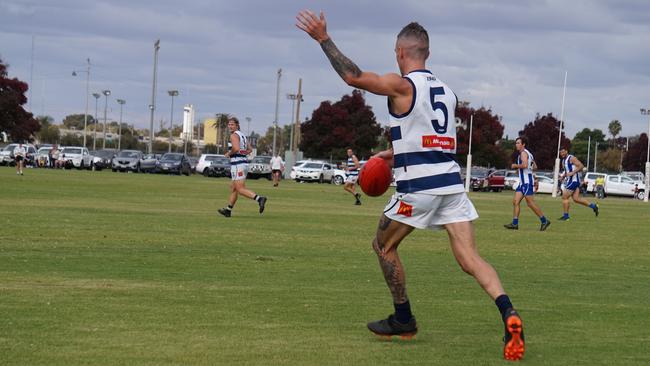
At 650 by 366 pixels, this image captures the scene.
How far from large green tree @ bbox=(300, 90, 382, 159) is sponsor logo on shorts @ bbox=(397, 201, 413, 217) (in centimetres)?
10601

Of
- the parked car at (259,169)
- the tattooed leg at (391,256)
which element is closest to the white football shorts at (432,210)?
the tattooed leg at (391,256)

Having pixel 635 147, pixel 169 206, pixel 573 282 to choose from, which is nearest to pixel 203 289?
pixel 573 282

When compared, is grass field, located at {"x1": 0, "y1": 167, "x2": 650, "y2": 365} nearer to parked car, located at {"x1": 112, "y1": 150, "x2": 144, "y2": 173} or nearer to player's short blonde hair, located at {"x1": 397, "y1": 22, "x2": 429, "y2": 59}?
player's short blonde hair, located at {"x1": 397, "y1": 22, "x2": 429, "y2": 59}

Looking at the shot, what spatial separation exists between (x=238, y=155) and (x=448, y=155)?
55.1ft

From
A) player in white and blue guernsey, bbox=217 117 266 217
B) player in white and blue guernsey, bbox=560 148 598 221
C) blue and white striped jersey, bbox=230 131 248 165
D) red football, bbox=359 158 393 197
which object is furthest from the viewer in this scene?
player in white and blue guernsey, bbox=560 148 598 221

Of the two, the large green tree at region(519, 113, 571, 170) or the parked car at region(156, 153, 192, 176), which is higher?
the large green tree at region(519, 113, 571, 170)

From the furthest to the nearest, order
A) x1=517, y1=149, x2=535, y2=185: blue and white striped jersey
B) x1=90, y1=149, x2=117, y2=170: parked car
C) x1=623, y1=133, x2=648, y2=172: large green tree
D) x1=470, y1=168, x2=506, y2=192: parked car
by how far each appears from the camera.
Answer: x1=623, y1=133, x2=648, y2=172: large green tree → x1=90, y1=149, x2=117, y2=170: parked car → x1=470, y1=168, x2=506, y2=192: parked car → x1=517, y1=149, x2=535, y2=185: blue and white striped jersey

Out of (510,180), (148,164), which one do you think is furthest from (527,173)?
(510,180)

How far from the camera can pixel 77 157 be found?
82000 mm

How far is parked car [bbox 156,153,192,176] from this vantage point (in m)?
78.8

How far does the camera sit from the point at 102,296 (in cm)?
1022

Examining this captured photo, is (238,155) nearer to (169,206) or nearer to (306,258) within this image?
(169,206)

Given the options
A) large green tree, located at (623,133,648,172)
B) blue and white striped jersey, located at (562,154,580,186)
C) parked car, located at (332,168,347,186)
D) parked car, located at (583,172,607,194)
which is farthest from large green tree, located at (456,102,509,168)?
blue and white striped jersey, located at (562,154,580,186)

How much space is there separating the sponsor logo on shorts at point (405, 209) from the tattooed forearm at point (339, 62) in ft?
3.62
